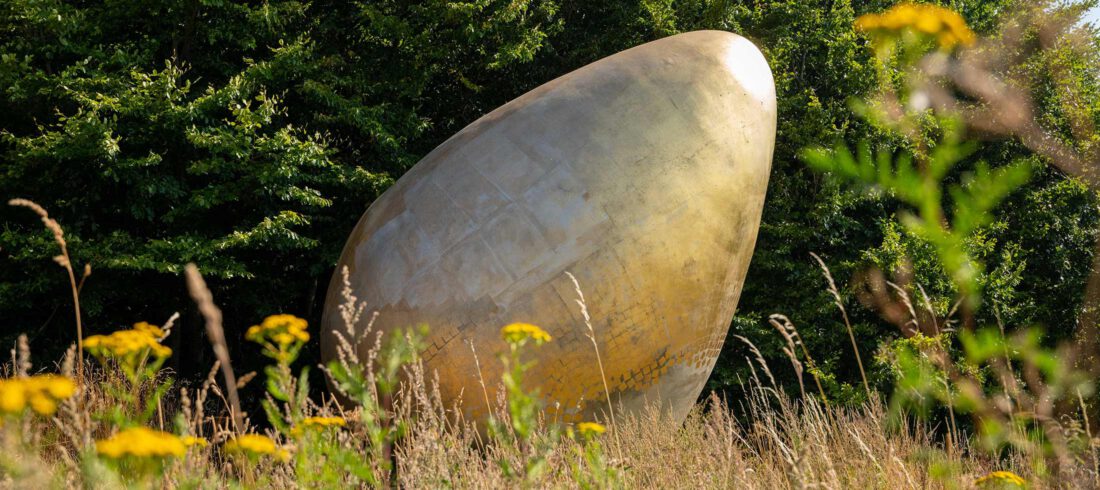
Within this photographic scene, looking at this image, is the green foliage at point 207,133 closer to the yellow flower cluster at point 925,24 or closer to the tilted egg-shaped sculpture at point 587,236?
the tilted egg-shaped sculpture at point 587,236

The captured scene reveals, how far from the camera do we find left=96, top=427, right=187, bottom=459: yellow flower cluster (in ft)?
4.48

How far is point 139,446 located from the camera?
1.38m

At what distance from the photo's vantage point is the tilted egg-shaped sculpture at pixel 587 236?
5.64 m

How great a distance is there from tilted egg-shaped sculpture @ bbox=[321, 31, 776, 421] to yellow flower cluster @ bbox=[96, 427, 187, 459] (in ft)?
13.6

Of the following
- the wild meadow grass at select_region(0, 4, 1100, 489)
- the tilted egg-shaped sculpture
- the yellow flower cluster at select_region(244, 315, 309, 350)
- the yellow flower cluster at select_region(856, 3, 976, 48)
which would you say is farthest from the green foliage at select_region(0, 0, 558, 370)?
the yellow flower cluster at select_region(856, 3, 976, 48)

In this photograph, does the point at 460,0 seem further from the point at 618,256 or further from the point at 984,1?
the point at 984,1

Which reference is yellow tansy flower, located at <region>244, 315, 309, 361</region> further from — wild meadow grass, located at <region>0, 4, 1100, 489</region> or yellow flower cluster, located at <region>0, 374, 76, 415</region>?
yellow flower cluster, located at <region>0, 374, 76, 415</region>

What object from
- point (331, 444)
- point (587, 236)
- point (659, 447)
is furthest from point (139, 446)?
point (587, 236)

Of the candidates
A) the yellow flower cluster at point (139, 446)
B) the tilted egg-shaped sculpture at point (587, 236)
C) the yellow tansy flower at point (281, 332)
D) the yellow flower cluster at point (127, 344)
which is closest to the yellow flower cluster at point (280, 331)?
the yellow tansy flower at point (281, 332)

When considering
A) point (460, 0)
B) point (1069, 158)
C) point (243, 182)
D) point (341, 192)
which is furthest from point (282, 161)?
point (1069, 158)

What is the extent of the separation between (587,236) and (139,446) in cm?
446

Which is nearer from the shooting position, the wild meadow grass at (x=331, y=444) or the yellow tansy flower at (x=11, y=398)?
the yellow tansy flower at (x=11, y=398)

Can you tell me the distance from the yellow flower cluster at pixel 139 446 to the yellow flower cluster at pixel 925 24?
4.06ft

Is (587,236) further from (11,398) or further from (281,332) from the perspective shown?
(11,398)
